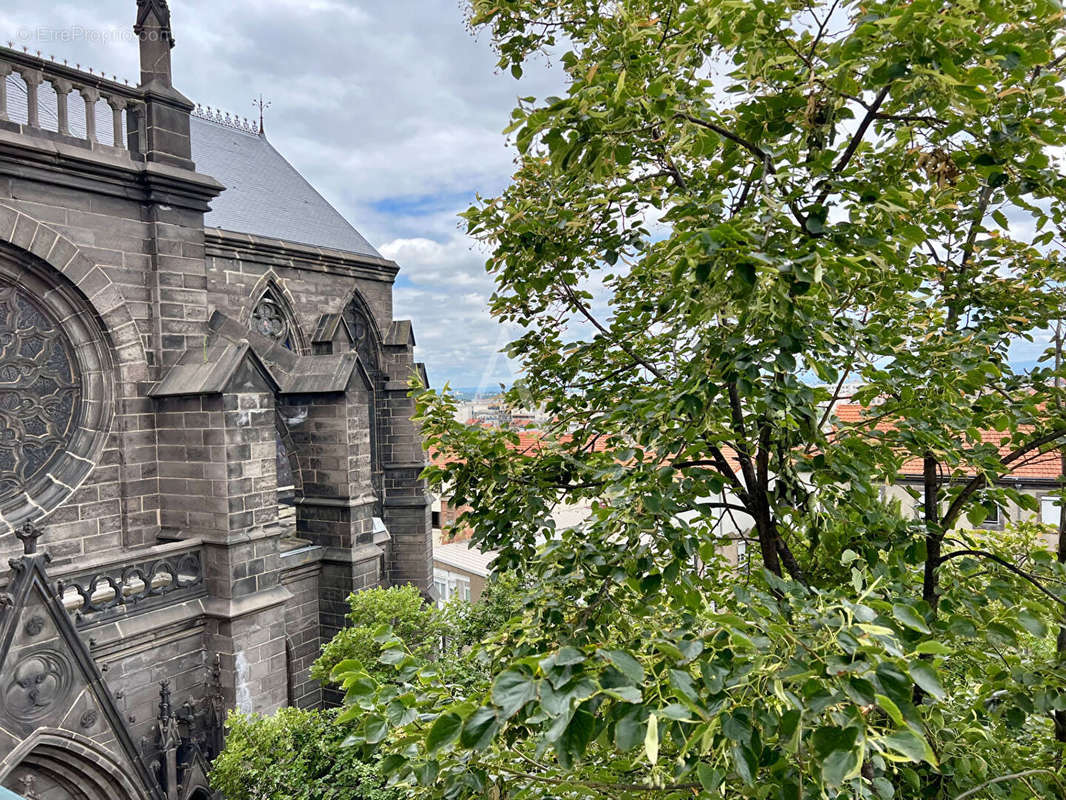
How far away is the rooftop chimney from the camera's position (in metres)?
7.71

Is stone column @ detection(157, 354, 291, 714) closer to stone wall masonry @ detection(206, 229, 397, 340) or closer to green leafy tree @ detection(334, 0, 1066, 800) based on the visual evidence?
stone wall masonry @ detection(206, 229, 397, 340)

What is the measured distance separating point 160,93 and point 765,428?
852 cm

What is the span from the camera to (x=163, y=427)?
7707 mm

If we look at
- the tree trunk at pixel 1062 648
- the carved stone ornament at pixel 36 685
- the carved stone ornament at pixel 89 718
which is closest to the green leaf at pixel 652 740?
the tree trunk at pixel 1062 648

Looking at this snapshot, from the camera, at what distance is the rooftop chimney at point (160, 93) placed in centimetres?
771

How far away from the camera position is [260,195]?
13.5 meters

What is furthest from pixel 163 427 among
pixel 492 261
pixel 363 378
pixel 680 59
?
pixel 680 59

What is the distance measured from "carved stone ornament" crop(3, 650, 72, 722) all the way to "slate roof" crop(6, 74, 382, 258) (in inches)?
294

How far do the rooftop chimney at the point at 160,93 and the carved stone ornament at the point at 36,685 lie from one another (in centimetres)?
559

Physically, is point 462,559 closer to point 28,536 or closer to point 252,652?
point 252,652

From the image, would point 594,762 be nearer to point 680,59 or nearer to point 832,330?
point 832,330

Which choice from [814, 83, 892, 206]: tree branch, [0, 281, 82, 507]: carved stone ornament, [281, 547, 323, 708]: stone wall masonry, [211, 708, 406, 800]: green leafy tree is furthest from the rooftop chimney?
[814, 83, 892, 206]: tree branch

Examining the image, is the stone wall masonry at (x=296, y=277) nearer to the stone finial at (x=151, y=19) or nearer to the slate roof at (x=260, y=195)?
the slate roof at (x=260, y=195)

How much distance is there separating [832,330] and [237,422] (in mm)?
6995
